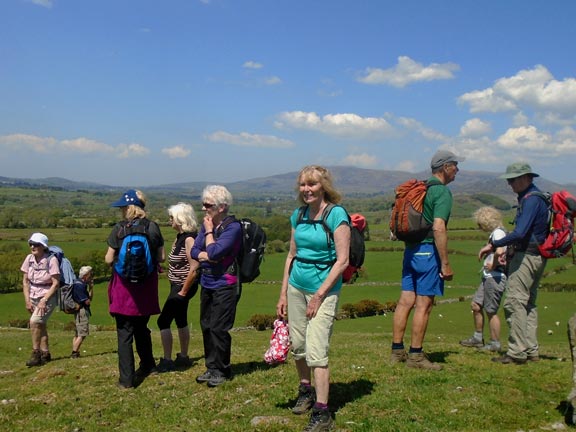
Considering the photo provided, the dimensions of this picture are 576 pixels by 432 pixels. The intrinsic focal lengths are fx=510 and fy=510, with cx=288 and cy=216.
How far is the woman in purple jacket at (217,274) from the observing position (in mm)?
7020

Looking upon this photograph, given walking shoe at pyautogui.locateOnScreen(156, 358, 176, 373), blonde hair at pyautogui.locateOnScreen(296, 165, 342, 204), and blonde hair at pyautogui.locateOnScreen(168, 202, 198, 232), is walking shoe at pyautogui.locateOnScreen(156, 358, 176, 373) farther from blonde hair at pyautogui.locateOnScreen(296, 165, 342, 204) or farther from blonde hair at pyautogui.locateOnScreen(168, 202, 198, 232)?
blonde hair at pyautogui.locateOnScreen(296, 165, 342, 204)

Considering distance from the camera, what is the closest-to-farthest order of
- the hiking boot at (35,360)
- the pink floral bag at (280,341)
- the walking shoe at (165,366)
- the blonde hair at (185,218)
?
the pink floral bag at (280,341) → the blonde hair at (185,218) → the walking shoe at (165,366) → the hiking boot at (35,360)

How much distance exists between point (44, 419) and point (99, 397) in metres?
0.83

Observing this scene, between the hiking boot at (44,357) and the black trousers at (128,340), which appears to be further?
the hiking boot at (44,357)

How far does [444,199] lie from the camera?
23.6ft

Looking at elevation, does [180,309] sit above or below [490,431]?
above

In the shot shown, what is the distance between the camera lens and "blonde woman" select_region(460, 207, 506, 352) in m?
9.47

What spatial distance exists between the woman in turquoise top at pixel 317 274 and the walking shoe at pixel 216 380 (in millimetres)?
1948

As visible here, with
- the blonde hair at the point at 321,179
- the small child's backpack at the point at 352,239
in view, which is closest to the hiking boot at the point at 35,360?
the small child's backpack at the point at 352,239

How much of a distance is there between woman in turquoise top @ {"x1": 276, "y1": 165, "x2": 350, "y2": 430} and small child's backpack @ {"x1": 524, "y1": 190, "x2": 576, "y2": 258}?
377cm

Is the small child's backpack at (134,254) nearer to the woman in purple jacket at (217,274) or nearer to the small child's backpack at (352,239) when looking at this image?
the woman in purple jacket at (217,274)

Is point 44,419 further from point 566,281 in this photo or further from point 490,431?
point 566,281

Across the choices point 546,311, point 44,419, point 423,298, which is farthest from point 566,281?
point 44,419

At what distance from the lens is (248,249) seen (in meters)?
7.31
